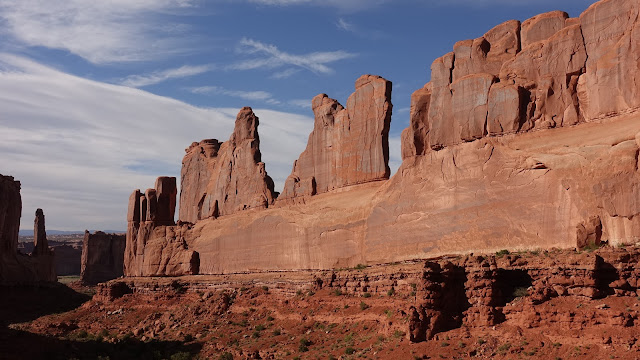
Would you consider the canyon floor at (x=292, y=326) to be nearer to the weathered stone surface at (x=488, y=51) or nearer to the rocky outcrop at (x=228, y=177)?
the rocky outcrop at (x=228, y=177)

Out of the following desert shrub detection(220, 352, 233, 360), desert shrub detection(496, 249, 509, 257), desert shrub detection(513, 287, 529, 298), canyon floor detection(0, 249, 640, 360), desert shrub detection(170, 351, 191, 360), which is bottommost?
desert shrub detection(170, 351, 191, 360)

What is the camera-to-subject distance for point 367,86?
39.8 metres

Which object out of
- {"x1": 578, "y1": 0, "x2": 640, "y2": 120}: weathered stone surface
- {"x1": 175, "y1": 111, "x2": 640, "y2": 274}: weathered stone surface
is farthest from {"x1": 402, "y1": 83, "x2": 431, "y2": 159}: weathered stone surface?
{"x1": 578, "y1": 0, "x2": 640, "y2": 120}: weathered stone surface

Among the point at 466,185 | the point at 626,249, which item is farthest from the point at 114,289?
the point at 626,249

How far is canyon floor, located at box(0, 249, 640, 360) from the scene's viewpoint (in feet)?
71.9

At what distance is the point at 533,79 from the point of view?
97.5 feet

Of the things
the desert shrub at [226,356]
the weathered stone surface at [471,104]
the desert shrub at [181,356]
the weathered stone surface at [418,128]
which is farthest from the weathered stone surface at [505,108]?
the desert shrub at [181,356]

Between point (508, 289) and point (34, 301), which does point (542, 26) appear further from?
point (34, 301)

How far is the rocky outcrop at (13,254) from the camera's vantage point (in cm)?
6938

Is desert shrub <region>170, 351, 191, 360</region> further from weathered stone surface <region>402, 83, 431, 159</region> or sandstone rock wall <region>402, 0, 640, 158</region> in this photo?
sandstone rock wall <region>402, 0, 640, 158</region>

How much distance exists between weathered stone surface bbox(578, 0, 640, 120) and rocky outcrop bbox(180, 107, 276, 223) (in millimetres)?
24382

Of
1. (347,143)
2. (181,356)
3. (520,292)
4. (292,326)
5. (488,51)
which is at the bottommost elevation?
(181,356)

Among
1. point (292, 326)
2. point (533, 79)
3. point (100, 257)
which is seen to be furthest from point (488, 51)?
point (100, 257)

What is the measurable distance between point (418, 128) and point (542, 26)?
7271 millimetres
